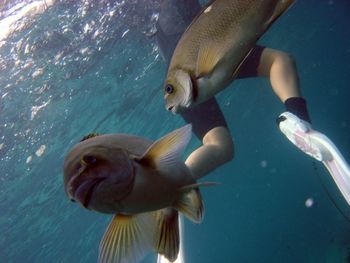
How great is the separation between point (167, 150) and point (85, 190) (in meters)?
0.49

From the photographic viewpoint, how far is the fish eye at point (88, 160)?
1.62 metres

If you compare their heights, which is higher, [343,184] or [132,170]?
[132,170]

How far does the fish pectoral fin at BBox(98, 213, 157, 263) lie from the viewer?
2.00 metres

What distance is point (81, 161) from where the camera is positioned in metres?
1.64

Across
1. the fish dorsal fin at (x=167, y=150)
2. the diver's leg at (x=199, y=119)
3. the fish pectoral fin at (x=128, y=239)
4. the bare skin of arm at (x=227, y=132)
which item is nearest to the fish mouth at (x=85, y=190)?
the fish dorsal fin at (x=167, y=150)

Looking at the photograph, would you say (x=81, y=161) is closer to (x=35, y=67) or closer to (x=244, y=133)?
(x=35, y=67)

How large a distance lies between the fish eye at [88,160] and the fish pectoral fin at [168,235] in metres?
0.78

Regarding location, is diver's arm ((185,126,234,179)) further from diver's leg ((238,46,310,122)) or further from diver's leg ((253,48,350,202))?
diver's leg ((238,46,310,122))

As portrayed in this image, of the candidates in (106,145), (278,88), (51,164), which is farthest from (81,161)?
(51,164)

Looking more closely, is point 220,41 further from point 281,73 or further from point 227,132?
point 227,132

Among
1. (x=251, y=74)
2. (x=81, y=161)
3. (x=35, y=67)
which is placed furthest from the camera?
(x=35, y=67)

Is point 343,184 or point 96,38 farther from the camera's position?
point 96,38

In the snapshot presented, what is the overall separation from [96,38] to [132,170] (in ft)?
44.0

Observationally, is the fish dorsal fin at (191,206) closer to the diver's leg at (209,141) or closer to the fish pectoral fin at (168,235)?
the fish pectoral fin at (168,235)
